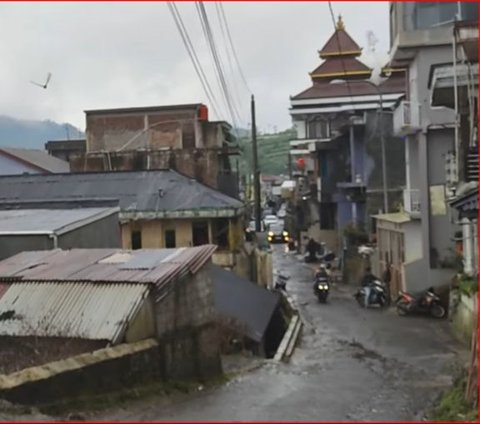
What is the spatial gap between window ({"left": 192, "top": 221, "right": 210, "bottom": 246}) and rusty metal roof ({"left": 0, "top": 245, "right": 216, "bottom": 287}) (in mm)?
10064

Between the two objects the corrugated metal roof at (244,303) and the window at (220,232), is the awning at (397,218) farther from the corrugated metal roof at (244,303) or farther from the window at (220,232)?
the corrugated metal roof at (244,303)

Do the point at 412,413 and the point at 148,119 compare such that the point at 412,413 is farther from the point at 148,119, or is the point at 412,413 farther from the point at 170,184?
the point at 148,119

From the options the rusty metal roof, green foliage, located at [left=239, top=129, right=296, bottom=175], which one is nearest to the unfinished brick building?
the rusty metal roof

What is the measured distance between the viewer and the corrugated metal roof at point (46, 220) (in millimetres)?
14102

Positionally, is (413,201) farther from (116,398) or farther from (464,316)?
(116,398)

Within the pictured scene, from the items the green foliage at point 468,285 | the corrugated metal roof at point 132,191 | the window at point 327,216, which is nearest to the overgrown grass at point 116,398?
the green foliage at point 468,285

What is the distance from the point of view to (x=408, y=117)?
23484 millimetres

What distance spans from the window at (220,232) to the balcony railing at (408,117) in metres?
6.83

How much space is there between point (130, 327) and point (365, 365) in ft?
20.9

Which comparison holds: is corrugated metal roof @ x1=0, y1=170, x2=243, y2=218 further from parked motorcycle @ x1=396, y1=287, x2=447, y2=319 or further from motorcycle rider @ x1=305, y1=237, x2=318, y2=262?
motorcycle rider @ x1=305, y1=237, x2=318, y2=262

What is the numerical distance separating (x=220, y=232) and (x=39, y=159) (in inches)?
625

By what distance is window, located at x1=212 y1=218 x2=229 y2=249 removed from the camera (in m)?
23.0

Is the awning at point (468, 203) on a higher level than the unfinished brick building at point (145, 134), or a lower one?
lower

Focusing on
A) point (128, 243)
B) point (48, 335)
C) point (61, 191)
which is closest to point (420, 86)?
point (128, 243)
